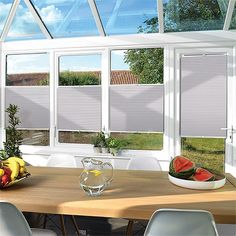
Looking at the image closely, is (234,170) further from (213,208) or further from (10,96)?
(10,96)

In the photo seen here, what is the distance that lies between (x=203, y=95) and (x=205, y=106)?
17cm

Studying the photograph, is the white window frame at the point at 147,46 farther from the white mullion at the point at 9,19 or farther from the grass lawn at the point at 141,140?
the white mullion at the point at 9,19

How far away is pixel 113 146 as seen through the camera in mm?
4484

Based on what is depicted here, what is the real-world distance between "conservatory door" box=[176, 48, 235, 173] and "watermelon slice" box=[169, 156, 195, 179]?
2137 mm

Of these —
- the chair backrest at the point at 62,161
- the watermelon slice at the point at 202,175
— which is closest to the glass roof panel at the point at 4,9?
the chair backrest at the point at 62,161

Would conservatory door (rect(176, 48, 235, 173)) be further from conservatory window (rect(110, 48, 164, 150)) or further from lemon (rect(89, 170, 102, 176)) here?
lemon (rect(89, 170, 102, 176))

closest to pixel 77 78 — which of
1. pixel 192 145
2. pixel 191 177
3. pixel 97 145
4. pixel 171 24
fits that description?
pixel 97 145

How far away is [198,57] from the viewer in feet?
14.3

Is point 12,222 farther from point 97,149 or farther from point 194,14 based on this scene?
point 194,14

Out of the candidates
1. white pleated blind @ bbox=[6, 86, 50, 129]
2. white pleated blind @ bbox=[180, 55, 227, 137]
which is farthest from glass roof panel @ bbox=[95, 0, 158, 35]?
white pleated blind @ bbox=[6, 86, 50, 129]

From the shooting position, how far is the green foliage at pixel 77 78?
15.6 feet

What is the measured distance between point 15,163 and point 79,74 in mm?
2800

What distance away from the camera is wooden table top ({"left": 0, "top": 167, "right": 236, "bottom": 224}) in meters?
1.74

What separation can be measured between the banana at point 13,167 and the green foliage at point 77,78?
269cm
